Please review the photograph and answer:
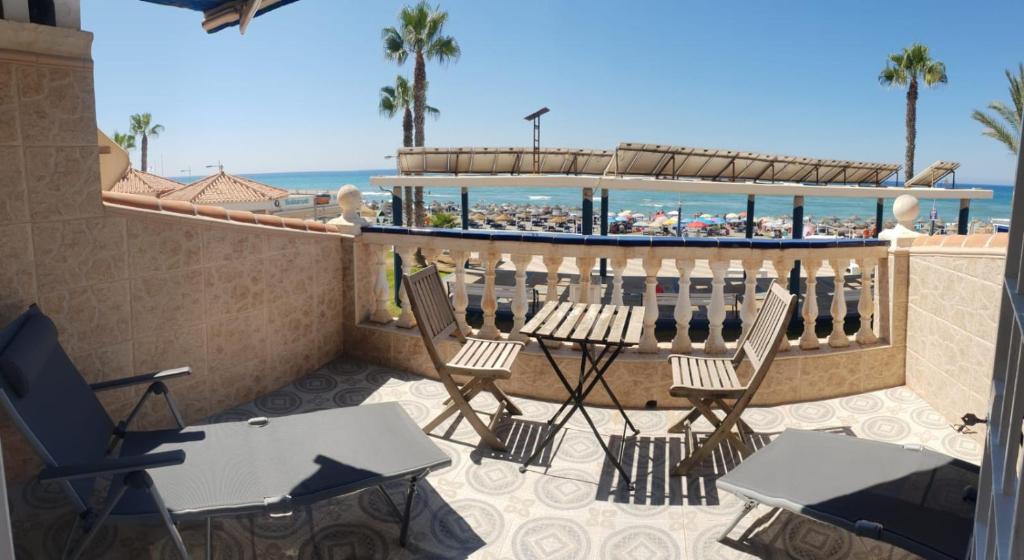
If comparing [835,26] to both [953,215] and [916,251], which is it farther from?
Answer: [916,251]

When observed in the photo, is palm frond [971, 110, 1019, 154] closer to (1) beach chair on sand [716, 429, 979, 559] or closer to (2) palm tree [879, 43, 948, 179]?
(2) palm tree [879, 43, 948, 179]

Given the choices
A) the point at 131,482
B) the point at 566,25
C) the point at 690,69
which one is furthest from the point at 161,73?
the point at 131,482

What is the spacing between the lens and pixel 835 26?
81.6 m

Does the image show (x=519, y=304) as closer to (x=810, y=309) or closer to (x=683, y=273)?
(x=683, y=273)

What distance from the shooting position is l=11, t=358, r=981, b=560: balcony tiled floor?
235cm

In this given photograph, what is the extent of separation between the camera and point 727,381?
123 inches

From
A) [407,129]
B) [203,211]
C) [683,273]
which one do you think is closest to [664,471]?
[683,273]

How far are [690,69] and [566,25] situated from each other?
114 feet

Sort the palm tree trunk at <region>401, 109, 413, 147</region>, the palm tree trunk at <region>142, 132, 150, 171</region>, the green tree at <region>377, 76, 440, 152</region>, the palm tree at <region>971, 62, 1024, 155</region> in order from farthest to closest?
the palm tree trunk at <region>142, 132, 150, 171</region> < the green tree at <region>377, 76, 440, 152</region> < the palm tree trunk at <region>401, 109, 413, 147</region> < the palm tree at <region>971, 62, 1024, 155</region>

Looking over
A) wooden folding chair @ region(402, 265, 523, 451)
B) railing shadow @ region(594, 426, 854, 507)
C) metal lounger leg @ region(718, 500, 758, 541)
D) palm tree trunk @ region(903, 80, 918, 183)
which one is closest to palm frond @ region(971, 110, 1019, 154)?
palm tree trunk @ region(903, 80, 918, 183)

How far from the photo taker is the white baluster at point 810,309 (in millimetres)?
4047

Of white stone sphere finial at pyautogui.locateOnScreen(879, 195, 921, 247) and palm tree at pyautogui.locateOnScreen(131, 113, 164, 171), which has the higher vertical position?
palm tree at pyautogui.locateOnScreen(131, 113, 164, 171)

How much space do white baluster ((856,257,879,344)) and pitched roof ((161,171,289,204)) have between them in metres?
18.0

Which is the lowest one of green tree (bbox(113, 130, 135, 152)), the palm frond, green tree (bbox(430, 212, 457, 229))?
green tree (bbox(430, 212, 457, 229))
